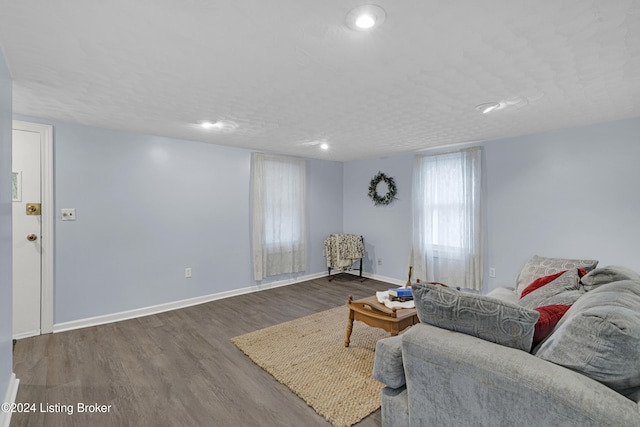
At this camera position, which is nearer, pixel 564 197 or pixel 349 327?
pixel 349 327

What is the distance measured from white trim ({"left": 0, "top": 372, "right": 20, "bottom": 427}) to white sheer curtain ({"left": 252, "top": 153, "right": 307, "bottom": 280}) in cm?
281

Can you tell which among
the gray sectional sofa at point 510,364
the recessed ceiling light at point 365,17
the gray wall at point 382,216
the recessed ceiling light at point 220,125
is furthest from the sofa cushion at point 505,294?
the recessed ceiling light at point 220,125

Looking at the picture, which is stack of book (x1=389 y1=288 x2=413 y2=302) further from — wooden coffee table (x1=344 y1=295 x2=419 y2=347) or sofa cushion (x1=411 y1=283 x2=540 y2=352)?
sofa cushion (x1=411 y1=283 x2=540 y2=352)

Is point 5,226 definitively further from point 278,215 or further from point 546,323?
point 278,215

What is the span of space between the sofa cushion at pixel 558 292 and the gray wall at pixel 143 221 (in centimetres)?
361

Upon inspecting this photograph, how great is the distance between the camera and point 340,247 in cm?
535

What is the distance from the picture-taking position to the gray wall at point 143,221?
3.29 meters

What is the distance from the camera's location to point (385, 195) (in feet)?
17.6

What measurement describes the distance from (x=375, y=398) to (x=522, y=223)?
304 centimetres

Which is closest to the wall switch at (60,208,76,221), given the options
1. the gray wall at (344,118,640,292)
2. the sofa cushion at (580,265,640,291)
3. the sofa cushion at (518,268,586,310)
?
the sofa cushion at (518,268,586,310)

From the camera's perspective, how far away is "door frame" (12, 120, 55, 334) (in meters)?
3.12

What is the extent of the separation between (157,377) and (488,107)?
3.57 meters

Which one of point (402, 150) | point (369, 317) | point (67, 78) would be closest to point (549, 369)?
point (369, 317)

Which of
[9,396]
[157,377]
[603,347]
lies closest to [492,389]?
[603,347]
